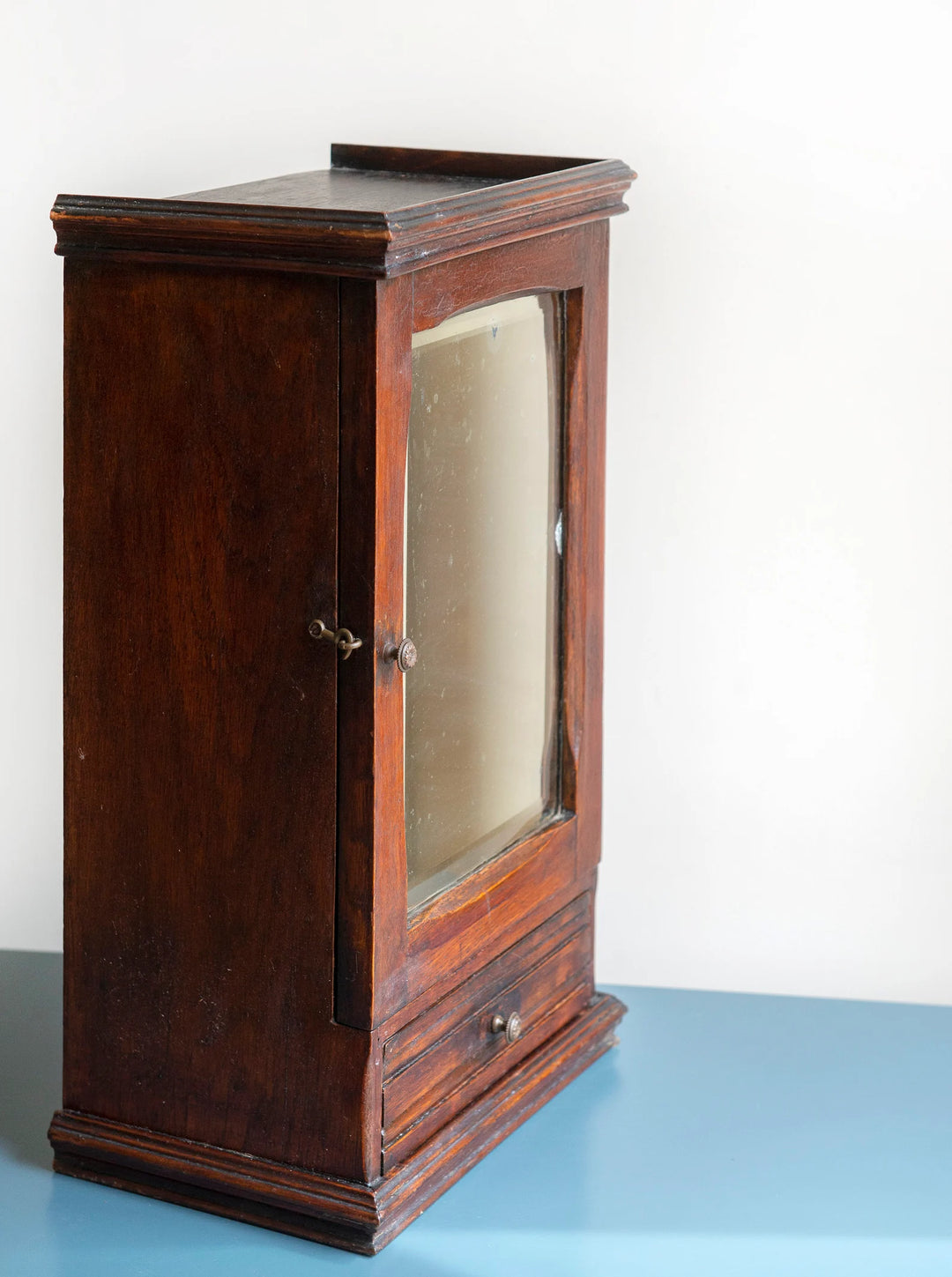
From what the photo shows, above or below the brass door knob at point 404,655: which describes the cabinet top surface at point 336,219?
above

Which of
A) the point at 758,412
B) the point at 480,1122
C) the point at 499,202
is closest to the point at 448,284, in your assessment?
the point at 499,202

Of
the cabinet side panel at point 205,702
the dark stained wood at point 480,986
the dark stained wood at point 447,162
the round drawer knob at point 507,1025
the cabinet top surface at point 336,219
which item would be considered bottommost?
the round drawer knob at point 507,1025

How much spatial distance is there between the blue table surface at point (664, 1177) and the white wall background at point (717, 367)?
0.62 feet

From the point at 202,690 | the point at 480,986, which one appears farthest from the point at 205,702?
the point at 480,986

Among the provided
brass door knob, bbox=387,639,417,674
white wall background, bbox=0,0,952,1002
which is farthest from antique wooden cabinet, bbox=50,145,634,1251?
white wall background, bbox=0,0,952,1002

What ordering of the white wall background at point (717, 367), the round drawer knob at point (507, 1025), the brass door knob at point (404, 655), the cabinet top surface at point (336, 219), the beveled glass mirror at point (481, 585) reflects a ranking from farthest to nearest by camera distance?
the white wall background at point (717, 367) < the round drawer knob at point (507, 1025) < the beveled glass mirror at point (481, 585) < the brass door knob at point (404, 655) < the cabinet top surface at point (336, 219)

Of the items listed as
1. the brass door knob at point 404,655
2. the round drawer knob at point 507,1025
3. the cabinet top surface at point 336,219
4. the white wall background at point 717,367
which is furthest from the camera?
the white wall background at point 717,367

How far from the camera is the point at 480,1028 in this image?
6.69 feet

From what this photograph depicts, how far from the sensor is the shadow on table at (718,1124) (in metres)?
1.92

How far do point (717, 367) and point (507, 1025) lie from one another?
0.83 meters

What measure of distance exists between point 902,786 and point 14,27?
1.45 m

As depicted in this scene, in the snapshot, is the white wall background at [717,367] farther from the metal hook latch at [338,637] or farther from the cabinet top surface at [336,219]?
the metal hook latch at [338,637]

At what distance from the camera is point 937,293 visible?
227 cm

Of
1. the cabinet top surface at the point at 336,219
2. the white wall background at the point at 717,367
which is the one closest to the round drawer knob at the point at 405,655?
the cabinet top surface at the point at 336,219
